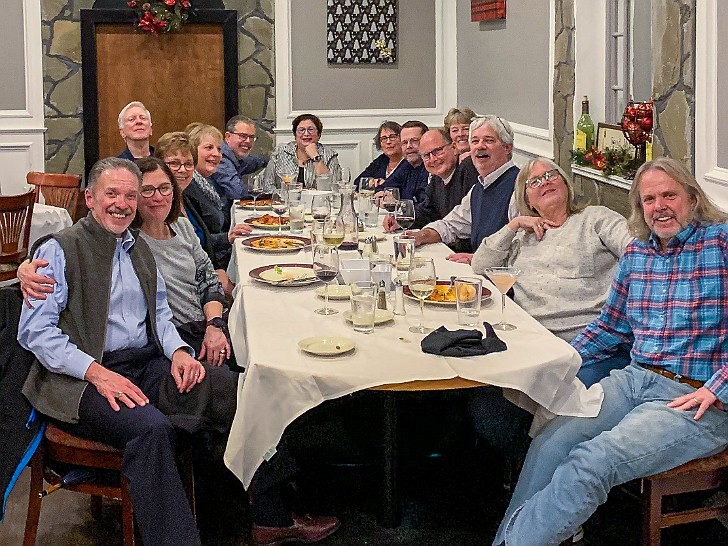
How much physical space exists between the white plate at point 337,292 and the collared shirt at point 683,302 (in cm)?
82

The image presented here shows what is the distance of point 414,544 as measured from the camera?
289cm

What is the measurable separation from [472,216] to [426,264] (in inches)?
59.6

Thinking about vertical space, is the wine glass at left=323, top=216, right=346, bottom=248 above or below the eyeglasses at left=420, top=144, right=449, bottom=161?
below

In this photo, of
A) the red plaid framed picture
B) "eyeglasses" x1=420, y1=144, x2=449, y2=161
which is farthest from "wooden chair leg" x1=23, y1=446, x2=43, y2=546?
the red plaid framed picture

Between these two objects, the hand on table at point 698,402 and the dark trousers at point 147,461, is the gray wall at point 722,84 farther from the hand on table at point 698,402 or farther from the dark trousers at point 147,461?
the dark trousers at point 147,461

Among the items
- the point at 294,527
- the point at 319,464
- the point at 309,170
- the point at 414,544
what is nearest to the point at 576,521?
the point at 414,544

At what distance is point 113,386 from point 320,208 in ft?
5.96

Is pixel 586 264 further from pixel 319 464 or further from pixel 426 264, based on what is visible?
pixel 319 464

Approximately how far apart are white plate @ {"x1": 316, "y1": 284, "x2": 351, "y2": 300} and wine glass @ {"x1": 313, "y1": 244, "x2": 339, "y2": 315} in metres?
0.02

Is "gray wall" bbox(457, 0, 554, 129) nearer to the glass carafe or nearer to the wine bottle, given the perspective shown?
the wine bottle

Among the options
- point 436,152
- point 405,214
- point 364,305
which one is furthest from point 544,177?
point 436,152

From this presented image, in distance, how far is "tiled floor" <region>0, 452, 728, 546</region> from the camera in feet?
9.62

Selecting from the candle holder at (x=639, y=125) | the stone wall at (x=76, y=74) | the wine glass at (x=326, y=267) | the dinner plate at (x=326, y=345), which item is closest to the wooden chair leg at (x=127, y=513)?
the dinner plate at (x=326, y=345)

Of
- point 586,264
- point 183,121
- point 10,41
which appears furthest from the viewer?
point 183,121
